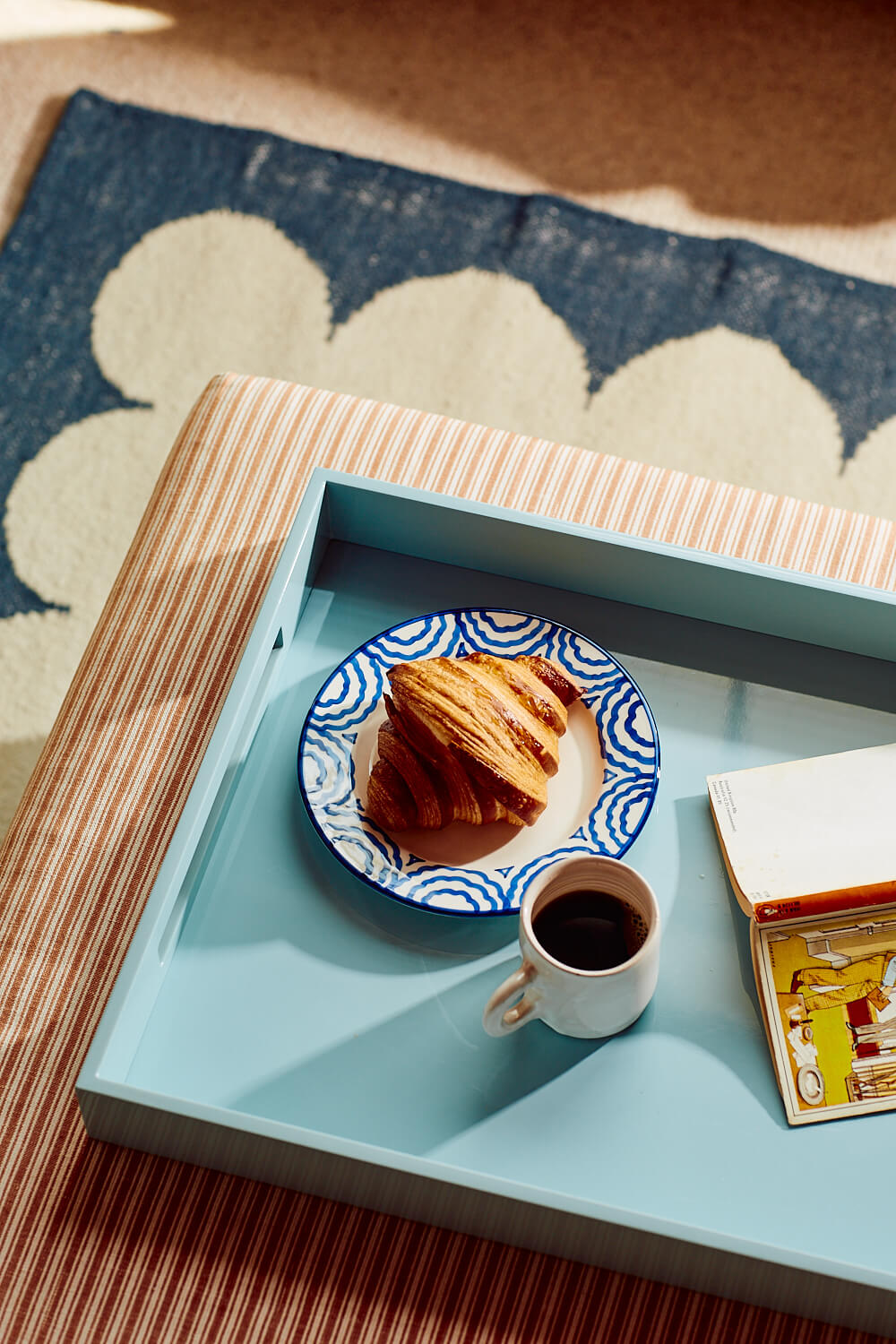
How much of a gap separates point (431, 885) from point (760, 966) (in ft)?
0.71

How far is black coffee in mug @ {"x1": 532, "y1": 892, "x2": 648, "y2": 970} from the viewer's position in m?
0.68

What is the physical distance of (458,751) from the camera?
0.75m

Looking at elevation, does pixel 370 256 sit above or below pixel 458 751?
above

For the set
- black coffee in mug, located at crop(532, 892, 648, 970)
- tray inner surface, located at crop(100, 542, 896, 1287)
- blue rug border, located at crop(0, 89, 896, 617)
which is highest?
blue rug border, located at crop(0, 89, 896, 617)

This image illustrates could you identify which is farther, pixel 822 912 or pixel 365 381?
pixel 365 381

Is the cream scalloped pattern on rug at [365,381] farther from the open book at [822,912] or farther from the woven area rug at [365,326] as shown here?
the open book at [822,912]

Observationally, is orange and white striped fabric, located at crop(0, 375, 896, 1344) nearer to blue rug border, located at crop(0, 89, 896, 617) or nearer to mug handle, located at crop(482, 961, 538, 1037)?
Result: mug handle, located at crop(482, 961, 538, 1037)

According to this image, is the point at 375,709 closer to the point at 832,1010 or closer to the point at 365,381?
the point at 832,1010

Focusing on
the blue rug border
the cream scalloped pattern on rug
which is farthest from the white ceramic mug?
the blue rug border

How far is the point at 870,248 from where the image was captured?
1.73 m

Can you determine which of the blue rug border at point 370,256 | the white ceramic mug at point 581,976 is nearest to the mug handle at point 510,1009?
the white ceramic mug at point 581,976

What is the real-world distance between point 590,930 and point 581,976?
0.06 meters

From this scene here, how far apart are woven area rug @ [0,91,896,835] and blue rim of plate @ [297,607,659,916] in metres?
0.71

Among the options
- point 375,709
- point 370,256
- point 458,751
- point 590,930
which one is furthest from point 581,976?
point 370,256
